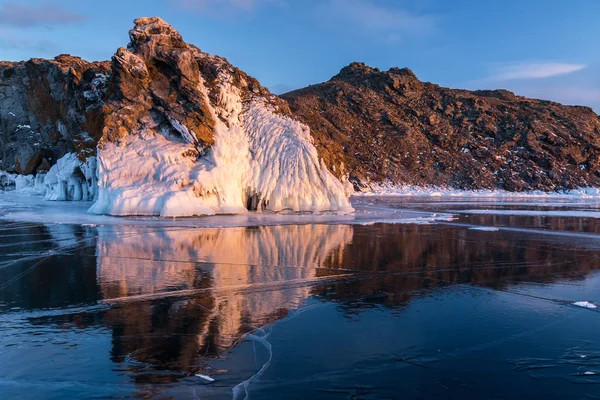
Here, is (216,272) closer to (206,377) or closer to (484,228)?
(206,377)

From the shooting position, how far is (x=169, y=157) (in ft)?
64.3

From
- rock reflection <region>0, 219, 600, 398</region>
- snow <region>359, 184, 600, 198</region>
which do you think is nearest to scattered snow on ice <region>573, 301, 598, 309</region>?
rock reflection <region>0, 219, 600, 398</region>

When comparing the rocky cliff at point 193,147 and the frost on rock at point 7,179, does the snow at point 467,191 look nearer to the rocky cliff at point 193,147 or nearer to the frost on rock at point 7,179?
the rocky cliff at point 193,147

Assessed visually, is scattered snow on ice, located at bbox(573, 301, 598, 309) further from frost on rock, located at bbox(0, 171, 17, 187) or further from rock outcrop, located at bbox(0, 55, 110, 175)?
frost on rock, located at bbox(0, 171, 17, 187)

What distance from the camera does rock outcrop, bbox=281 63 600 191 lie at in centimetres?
5988

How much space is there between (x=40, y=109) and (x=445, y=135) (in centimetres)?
5065

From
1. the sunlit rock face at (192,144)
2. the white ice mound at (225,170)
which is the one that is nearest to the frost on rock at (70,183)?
the sunlit rock face at (192,144)

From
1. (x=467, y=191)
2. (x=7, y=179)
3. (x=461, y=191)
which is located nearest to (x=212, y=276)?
(x=7, y=179)

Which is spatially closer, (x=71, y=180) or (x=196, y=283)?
(x=196, y=283)

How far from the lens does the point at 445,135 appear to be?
222ft

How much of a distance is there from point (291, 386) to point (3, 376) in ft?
8.23

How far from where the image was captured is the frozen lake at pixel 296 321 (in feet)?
13.4

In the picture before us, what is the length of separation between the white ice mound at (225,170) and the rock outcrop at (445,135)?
31323mm

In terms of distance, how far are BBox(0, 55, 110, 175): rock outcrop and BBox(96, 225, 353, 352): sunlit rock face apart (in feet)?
72.3
